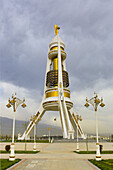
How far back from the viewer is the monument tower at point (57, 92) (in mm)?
51562

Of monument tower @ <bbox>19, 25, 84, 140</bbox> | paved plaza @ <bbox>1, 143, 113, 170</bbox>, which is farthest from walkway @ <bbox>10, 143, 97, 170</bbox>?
monument tower @ <bbox>19, 25, 84, 140</bbox>

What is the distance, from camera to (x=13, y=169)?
914 cm

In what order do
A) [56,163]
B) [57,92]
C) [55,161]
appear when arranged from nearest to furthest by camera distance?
1. [56,163]
2. [55,161]
3. [57,92]

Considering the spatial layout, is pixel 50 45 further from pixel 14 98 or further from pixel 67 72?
pixel 14 98

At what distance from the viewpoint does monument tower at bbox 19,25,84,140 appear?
169ft

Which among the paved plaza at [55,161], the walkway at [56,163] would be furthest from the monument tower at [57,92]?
the walkway at [56,163]

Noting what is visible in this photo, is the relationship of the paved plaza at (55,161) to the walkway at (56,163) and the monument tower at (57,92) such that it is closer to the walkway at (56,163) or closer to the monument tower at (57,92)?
the walkway at (56,163)

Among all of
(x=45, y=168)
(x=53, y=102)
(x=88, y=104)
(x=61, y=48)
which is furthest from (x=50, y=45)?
(x=45, y=168)

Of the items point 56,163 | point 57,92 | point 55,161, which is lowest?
point 55,161

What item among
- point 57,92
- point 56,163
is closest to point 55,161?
point 56,163

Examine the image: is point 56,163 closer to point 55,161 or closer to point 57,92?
point 55,161

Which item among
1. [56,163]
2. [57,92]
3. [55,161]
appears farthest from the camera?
[57,92]

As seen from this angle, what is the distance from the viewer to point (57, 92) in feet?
176

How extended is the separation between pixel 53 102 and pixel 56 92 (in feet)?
12.4
